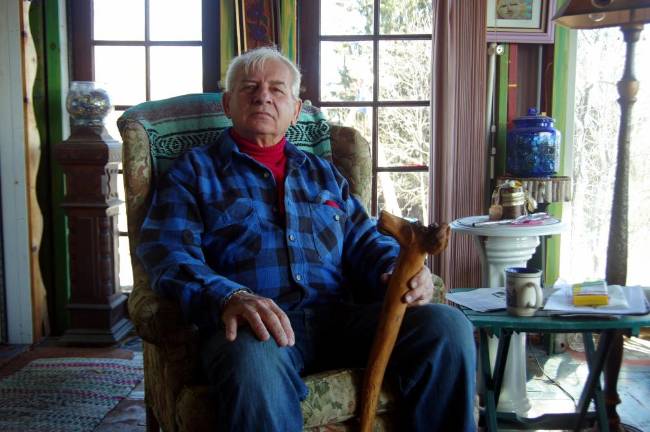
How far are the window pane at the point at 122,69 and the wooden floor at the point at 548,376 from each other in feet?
4.04

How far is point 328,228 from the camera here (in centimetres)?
176

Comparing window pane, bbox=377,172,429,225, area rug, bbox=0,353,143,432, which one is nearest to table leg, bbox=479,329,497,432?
area rug, bbox=0,353,143,432

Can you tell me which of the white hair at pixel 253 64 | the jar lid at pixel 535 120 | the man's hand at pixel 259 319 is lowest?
the man's hand at pixel 259 319

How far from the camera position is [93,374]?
8.91 feet

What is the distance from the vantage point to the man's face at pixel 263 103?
1785 mm

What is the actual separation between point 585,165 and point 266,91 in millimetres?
2123

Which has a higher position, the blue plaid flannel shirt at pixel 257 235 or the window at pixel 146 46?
the window at pixel 146 46

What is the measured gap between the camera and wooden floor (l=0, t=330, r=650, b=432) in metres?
2.30

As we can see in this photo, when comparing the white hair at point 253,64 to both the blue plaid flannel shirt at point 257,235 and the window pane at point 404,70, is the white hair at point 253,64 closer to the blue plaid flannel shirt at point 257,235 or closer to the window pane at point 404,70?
the blue plaid flannel shirt at point 257,235

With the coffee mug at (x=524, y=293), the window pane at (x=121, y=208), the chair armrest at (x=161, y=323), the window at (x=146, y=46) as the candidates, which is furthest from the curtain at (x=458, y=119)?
the chair armrest at (x=161, y=323)

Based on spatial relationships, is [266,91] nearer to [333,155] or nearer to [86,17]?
[333,155]

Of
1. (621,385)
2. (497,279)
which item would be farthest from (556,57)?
(621,385)

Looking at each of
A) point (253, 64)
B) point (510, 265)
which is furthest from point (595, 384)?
point (253, 64)

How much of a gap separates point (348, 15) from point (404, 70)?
1.22 ft
